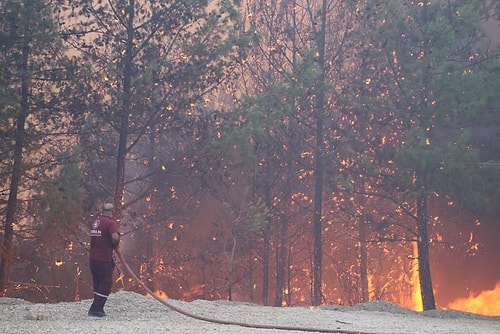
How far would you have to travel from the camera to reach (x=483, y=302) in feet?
67.4

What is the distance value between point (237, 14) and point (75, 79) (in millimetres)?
4457

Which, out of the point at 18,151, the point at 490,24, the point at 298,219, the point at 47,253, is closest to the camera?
the point at 18,151

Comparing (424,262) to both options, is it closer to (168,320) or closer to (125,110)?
(125,110)

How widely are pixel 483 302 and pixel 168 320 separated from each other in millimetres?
13924

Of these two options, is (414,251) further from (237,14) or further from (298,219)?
(237,14)

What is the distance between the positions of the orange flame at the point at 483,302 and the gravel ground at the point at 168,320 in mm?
8917

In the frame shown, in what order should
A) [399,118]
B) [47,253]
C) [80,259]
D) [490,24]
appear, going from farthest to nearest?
[80,259]
[490,24]
[399,118]
[47,253]

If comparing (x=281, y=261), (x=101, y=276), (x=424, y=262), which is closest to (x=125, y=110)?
(x=101, y=276)

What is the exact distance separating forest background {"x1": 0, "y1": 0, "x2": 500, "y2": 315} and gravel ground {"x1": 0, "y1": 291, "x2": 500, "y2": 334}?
12.9ft

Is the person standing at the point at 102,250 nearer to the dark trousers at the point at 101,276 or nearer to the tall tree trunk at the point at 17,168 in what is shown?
the dark trousers at the point at 101,276

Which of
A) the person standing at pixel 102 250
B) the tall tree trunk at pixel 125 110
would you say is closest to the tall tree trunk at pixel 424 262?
the tall tree trunk at pixel 125 110

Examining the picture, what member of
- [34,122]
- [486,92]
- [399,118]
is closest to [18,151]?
[34,122]

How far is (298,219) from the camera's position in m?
24.2

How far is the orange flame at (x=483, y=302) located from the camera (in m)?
19.9
